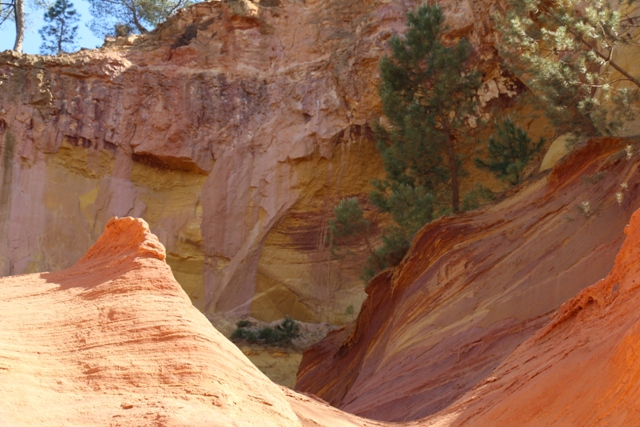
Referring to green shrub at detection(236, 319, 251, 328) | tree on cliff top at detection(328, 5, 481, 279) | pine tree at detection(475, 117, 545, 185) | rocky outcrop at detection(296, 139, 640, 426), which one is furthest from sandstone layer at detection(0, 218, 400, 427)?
green shrub at detection(236, 319, 251, 328)

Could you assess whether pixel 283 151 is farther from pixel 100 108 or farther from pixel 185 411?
pixel 185 411

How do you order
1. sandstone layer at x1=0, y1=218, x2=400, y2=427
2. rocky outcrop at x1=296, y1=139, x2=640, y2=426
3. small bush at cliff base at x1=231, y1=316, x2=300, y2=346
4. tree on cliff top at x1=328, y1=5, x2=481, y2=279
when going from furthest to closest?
small bush at cliff base at x1=231, y1=316, x2=300, y2=346
tree on cliff top at x1=328, y1=5, x2=481, y2=279
rocky outcrop at x1=296, y1=139, x2=640, y2=426
sandstone layer at x1=0, y1=218, x2=400, y2=427

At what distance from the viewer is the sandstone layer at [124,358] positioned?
5.88 m

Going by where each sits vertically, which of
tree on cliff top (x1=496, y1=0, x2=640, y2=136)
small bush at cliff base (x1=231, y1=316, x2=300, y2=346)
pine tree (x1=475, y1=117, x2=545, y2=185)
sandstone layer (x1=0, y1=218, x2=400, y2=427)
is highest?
tree on cliff top (x1=496, y1=0, x2=640, y2=136)

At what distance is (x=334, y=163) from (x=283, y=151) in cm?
156

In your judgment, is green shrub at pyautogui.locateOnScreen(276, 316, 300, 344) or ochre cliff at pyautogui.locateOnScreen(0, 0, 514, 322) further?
ochre cliff at pyautogui.locateOnScreen(0, 0, 514, 322)

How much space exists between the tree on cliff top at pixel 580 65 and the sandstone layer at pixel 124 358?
7127 mm

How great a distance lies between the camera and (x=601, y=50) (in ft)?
45.1

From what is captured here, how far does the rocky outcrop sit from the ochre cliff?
884 centimetres

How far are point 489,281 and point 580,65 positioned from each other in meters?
3.52

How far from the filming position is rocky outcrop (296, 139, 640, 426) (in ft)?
35.3

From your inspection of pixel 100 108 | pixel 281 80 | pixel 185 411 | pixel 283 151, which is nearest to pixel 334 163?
pixel 283 151

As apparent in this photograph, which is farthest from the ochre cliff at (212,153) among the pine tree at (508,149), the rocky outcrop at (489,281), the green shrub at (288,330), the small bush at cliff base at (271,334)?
the rocky outcrop at (489,281)

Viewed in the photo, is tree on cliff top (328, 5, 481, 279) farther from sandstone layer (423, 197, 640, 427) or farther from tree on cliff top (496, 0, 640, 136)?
sandstone layer (423, 197, 640, 427)
